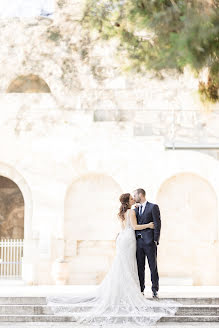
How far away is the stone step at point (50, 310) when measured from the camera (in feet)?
31.3

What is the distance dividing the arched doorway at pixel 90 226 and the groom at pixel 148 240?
18.3 feet

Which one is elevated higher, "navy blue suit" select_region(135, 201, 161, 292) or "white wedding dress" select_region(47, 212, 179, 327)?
"navy blue suit" select_region(135, 201, 161, 292)

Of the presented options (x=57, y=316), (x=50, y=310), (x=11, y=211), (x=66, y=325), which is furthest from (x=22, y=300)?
(x=11, y=211)

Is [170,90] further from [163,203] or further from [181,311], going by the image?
[181,311]

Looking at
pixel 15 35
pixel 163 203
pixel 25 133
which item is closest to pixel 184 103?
pixel 163 203

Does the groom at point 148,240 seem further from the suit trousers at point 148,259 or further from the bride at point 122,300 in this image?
the bride at point 122,300

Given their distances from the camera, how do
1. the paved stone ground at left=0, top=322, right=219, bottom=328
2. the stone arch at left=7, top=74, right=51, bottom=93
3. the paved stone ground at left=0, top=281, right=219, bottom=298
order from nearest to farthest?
the paved stone ground at left=0, top=322, right=219, bottom=328, the paved stone ground at left=0, top=281, right=219, bottom=298, the stone arch at left=7, top=74, right=51, bottom=93

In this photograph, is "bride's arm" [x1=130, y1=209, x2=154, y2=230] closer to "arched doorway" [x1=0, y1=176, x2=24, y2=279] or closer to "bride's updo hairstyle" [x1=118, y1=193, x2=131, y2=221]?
"bride's updo hairstyle" [x1=118, y1=193, x2=131, y2=221]

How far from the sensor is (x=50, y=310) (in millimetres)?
9617

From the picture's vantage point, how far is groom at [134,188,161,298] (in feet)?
33.9

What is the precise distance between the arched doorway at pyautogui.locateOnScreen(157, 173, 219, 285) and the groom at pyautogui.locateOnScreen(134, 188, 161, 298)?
18.5 ft

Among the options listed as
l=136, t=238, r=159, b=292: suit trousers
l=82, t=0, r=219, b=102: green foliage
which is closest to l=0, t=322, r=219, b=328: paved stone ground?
l=136, t=238, r=159, b=292: suit trousers

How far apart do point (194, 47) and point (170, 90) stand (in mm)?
12414

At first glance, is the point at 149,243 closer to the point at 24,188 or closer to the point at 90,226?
the point at 90,226
